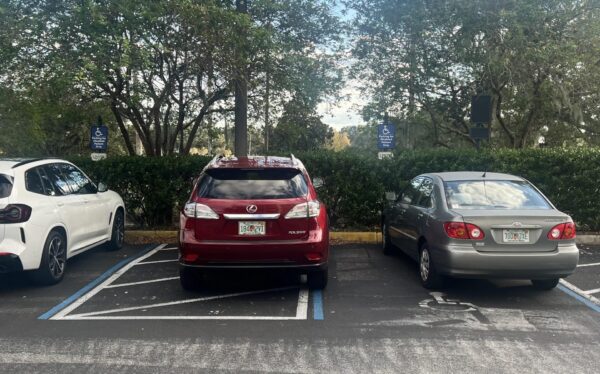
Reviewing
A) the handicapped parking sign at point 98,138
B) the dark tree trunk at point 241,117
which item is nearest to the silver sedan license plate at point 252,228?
the handicapped parking sign at point 98,138

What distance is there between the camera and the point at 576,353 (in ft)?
13.9

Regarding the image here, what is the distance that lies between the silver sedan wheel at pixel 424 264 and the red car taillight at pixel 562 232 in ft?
4.81

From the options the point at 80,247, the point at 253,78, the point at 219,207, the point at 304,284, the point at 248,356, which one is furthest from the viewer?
the point at 253,78

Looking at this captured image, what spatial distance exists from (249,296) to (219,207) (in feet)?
A: 4.05

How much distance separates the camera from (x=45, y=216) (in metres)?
6.14

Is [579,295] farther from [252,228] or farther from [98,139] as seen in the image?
[98,139]

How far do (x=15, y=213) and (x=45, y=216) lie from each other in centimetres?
43

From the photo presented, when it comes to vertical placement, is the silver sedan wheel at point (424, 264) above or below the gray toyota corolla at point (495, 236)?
below

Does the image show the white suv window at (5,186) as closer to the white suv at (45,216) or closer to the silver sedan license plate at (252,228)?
the white suv at (45,216)

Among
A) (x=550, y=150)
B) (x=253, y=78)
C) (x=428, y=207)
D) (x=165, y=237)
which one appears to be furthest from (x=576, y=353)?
(x=253, y=78)

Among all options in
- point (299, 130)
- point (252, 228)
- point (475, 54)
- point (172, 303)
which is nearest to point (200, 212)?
point (252, 228)

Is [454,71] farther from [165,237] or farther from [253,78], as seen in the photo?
[165,237]

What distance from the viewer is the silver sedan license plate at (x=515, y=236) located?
18.1 ft

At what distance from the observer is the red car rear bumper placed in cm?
548
